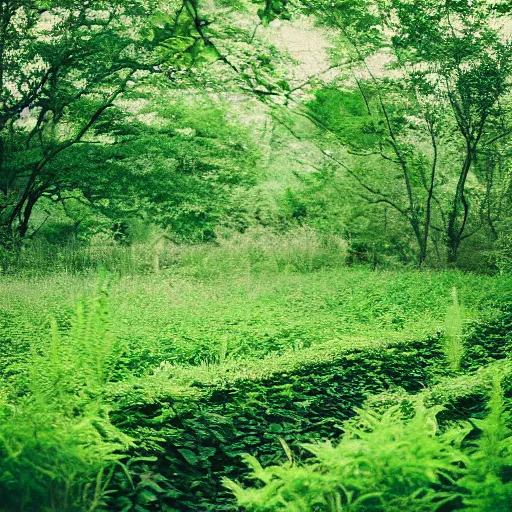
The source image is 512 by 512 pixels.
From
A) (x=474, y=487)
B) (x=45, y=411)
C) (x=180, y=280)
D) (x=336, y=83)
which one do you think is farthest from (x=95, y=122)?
(x=474, y=487)

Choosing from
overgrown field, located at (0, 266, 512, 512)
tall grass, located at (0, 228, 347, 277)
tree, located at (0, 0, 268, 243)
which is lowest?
overgrown field, located at (0, 266, 512, 512)

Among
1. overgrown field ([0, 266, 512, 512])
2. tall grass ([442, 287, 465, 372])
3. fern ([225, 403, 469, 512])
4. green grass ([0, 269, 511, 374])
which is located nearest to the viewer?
fern ([225, 403, 469, 512])

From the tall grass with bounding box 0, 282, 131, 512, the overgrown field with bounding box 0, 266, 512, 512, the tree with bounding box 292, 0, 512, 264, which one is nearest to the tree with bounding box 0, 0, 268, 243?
the overgrown field with bounding box 0, 266, 512, 512

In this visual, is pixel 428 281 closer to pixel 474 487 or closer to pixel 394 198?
pixel 394 198

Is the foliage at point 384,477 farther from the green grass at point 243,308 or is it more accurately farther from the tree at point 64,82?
the tree at point 64,82

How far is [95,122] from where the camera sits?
6297 mm

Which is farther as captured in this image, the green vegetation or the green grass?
the green grass

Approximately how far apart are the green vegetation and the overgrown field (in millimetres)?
22

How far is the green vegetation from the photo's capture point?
313 cm

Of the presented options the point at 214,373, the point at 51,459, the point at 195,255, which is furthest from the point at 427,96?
the point at 51,459

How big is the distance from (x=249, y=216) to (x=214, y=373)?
160 inches

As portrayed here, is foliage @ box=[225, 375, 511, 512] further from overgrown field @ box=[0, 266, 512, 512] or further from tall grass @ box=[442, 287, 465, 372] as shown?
tall grass @ box=[442, 287, 465, 372]

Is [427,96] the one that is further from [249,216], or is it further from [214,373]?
[214,373]

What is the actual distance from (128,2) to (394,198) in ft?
12.4
